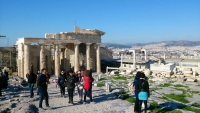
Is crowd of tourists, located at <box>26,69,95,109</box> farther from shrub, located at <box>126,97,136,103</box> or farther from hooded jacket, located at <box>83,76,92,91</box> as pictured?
shrub, located at <box>126,97,136,103</box>

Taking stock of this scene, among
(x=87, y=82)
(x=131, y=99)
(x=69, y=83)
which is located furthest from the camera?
(x=131, y=99)

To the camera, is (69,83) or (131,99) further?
(131,99)

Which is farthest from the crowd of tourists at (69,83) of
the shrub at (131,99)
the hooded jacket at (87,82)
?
the shrub at (131,99)

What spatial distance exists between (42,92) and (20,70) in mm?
20225

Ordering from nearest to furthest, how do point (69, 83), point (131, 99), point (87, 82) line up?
1. point (87, 82)
2. point (69, 83)
3. point (131, 99)

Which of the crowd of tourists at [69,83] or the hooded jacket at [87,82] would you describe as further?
the hooded jacket at [87,82]

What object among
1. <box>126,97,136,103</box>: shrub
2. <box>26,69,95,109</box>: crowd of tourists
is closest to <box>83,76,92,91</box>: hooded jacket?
<box>26,69,95,109</box>: crowd of tourists

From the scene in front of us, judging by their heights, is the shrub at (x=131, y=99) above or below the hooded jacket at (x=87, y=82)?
below

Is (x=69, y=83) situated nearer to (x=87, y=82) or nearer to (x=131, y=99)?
(x=87, y=82)

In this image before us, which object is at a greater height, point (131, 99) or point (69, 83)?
point (69, 83)

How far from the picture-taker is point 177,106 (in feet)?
37.1

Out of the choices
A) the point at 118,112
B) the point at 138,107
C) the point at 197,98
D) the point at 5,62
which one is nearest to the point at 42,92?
the point at 118,112

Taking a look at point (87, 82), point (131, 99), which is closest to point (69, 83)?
point (87, 82)

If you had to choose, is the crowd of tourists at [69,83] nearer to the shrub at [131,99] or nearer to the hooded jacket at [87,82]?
the hooded jacket at [87,82]
